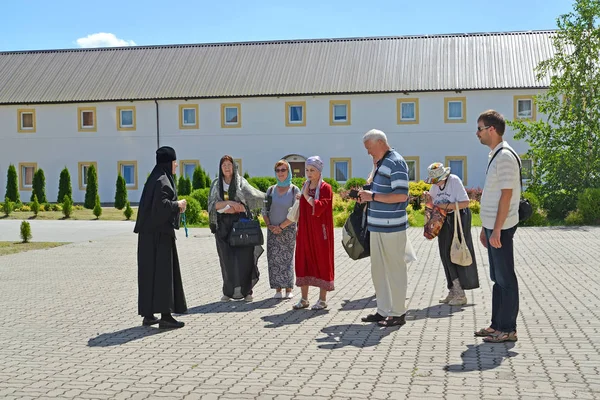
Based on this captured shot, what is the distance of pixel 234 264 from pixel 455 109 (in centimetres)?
3115

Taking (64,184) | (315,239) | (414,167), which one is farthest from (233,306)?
(414,167)

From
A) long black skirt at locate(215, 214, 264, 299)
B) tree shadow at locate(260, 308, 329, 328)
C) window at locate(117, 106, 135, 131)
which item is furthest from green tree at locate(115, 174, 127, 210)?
tree shadow at locate(260, 308, 329, 328)

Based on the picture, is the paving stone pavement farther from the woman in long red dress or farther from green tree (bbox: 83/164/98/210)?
green tree (bbox: 83/164/98/210)

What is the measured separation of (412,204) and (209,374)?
22376 millimetres

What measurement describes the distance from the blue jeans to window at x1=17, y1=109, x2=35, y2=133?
38.8 metres

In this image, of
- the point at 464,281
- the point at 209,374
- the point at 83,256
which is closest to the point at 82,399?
the point at 209,374

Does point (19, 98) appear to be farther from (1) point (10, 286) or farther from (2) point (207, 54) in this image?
(1) point (10, 286)

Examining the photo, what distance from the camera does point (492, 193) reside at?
7.19 meters

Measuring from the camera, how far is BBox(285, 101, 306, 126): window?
4072cm

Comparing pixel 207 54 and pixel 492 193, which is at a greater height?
pixel 207 54

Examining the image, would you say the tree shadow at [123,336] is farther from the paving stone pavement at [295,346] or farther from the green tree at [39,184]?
the green tree at [39,184]

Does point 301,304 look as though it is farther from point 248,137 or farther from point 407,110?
point 248,137

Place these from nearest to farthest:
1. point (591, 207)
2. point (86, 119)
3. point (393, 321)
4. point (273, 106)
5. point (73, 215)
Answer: point (393, 321)
point (591, 207)
point (73, 215)
point (273, 106)
point (86, 119)

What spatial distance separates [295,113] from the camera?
41000mm
